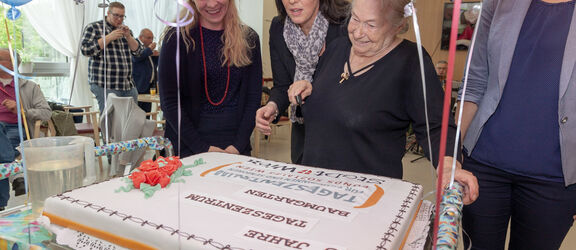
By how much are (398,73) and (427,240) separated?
43 centimetres

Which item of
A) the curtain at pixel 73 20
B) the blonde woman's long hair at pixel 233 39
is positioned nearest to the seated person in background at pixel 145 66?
the curtain at pixel 73 20

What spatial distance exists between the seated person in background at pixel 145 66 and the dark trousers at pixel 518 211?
375 centimetres

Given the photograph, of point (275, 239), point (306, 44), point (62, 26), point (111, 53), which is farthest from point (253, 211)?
point (62, 26)

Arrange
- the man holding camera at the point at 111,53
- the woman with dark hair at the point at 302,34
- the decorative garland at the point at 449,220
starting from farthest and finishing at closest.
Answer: the man holding camera at the point at 111,53 < the woman with dark hair at the point at 302,34 < the decorative garland at the point at 449,220

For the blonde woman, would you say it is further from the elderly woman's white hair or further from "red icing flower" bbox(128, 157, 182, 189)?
the elderly woman's white hair

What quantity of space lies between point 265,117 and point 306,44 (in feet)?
0.90

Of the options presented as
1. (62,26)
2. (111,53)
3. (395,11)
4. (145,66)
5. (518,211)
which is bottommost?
(518,211)

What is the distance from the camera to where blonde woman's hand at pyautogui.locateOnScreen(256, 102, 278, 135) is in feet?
3.37

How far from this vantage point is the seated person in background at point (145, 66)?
4.09 metres

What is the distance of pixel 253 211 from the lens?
25.3 inches

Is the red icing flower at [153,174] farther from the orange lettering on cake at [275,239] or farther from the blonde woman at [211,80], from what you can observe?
the blonde woman at [211,80]

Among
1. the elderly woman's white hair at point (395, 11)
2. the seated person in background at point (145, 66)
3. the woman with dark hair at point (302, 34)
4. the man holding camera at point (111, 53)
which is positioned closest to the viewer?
the elderly woman's white hair at point (395, 11)

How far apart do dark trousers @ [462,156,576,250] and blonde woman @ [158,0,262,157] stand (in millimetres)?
741

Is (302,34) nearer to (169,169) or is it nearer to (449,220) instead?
(169,169)
